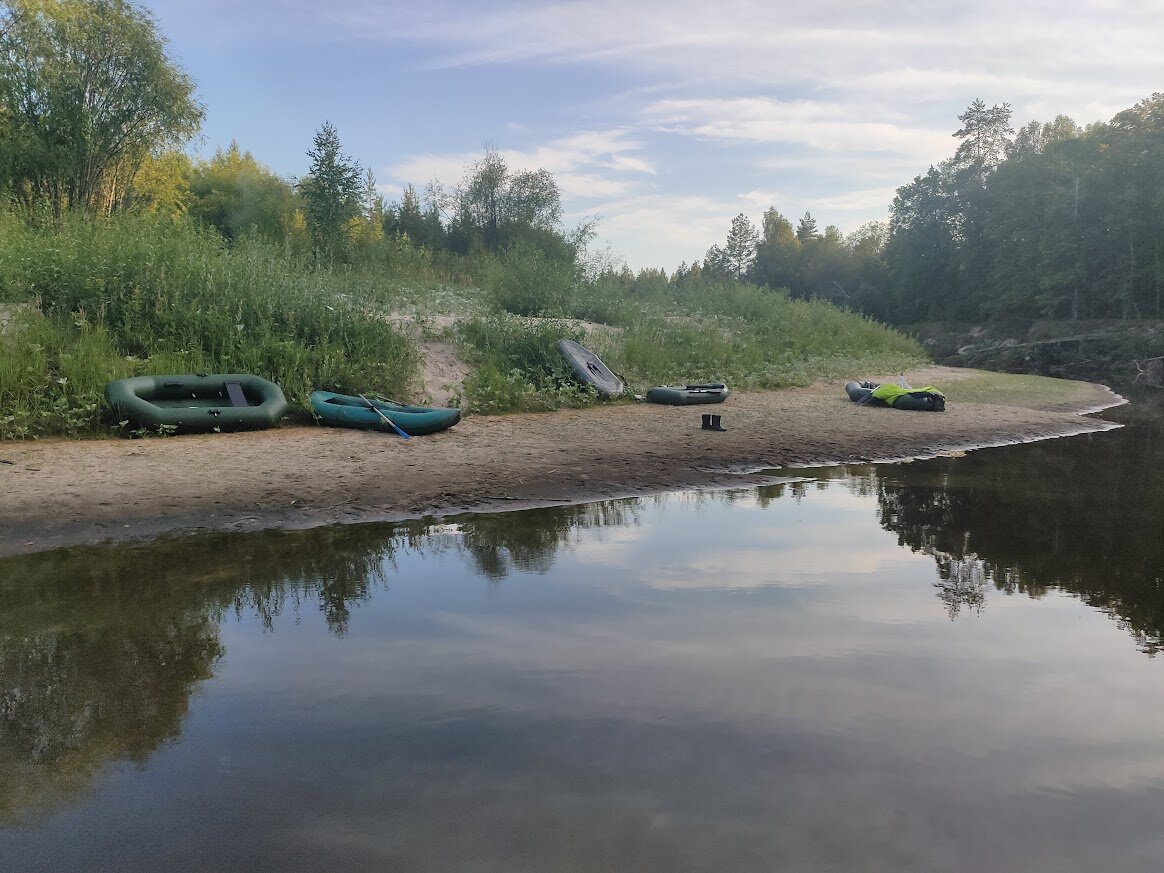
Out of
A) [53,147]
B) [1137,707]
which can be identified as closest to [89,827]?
[1137,707]

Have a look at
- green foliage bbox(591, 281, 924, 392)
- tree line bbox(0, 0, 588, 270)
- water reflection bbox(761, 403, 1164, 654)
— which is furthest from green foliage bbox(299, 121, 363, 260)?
water reflection bbox(761, 403, 1164, 654)

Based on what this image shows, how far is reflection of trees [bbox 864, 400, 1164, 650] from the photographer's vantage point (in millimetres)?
5359

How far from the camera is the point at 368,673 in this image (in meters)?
3.89

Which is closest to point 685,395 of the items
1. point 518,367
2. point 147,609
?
point 518,367

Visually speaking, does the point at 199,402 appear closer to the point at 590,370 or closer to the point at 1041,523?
the point at 590,370

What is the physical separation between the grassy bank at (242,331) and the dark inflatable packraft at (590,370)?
0.68 feet

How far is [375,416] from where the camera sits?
9.74 meters

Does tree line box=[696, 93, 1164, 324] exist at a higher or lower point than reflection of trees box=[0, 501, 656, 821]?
higher

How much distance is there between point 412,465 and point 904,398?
345 inches

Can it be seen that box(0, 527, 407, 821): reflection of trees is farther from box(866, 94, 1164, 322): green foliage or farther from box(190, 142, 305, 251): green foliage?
box(866, 94, 1164, 322): green foliage

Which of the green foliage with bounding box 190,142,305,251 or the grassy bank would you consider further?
the green foliage with bounding box 190,142,305,251

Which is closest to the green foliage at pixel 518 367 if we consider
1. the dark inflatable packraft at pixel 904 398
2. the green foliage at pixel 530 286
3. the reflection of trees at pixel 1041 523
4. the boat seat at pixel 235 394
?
the green foliage at pixel 530 286

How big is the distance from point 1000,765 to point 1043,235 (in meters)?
49.3

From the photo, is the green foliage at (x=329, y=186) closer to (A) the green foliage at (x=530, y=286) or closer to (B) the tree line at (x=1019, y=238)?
(A) the green foliage at (x=530, y=286)
